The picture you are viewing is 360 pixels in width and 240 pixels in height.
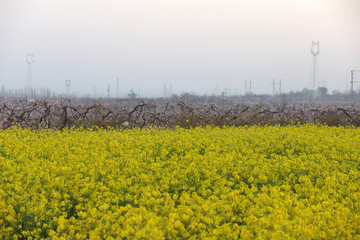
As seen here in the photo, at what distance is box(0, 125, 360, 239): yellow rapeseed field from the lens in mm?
3551

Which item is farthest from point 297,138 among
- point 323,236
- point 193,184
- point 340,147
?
point 323,236

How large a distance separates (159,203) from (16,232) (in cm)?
138

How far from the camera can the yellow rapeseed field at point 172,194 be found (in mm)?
A: 3551

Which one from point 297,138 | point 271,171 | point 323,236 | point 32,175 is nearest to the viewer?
point 323,236

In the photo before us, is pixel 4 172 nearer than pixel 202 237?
No

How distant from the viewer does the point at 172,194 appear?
4945 mm

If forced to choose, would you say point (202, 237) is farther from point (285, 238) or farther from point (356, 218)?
point (356, 218)

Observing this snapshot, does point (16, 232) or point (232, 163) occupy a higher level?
point (232, 163)

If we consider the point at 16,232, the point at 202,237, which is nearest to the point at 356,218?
the point at 202,237

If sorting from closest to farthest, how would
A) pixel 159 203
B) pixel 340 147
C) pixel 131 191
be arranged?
pixel 159 203
pixel 131 191
pixel 340 147

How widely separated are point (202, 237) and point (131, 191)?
146 cm

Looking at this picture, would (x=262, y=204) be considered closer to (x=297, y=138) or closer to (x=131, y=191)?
(x=131, y=191)

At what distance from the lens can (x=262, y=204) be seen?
409 cm

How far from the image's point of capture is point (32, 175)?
5.02 metres
